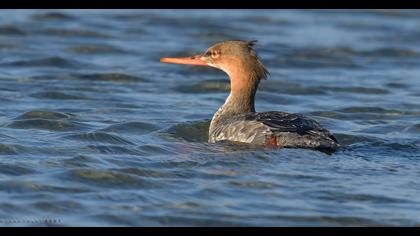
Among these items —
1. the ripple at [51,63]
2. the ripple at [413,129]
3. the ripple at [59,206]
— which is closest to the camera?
the ripple at [59,206]

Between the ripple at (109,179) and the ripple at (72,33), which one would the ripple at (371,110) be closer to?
the ripple at (109,179)

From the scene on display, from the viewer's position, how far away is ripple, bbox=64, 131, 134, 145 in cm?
1102

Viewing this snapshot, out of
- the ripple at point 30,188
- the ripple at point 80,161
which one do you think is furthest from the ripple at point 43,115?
the ripple at point 30,188

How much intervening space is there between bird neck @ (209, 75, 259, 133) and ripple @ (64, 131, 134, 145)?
117cm

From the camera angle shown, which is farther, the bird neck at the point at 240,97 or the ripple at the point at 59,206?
the bird neck at the point at 240,97

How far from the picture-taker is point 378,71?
56.0 ft

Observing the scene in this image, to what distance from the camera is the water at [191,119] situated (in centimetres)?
861

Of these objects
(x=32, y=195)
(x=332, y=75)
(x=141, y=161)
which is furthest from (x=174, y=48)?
(x=32, y=195)

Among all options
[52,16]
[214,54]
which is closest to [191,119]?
[214,54]

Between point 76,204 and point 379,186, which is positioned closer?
point 76,204

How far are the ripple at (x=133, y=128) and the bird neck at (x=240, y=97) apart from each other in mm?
819

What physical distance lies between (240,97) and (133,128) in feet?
4.38

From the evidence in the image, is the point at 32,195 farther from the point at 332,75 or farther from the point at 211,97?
the point at 332,75
